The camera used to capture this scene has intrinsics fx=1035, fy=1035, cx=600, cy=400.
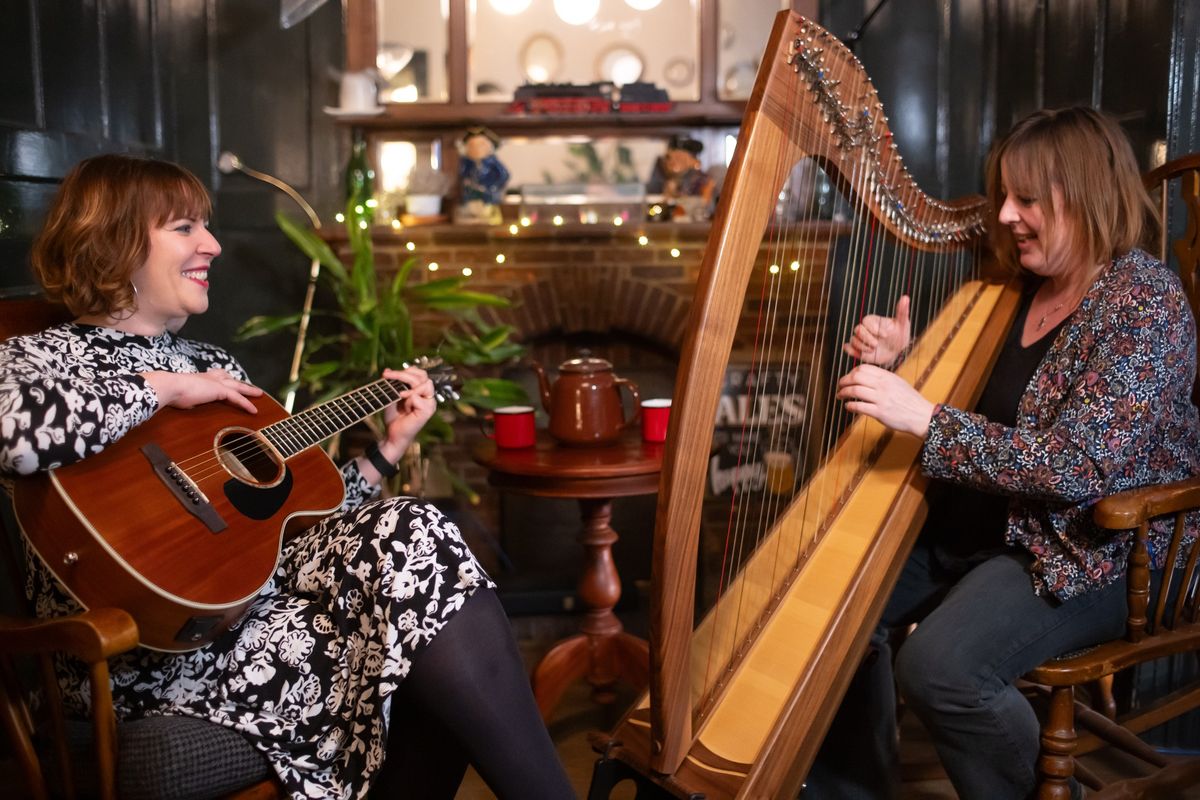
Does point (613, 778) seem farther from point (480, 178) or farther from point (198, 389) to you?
point (480, 178)

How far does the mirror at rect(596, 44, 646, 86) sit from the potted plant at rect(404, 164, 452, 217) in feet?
2.03

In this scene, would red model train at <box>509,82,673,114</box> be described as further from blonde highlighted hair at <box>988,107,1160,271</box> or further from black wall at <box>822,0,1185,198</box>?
blonde highlighted hair at <box>988,107,1160,271</box>

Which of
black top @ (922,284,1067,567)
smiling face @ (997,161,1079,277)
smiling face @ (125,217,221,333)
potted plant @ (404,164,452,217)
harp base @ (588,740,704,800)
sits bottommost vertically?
harp base @ (588,740,704,800)

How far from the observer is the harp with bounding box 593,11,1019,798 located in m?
1.01

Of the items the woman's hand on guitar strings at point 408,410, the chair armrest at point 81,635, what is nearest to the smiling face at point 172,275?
the woman's hand on guitar strings at point 408,410

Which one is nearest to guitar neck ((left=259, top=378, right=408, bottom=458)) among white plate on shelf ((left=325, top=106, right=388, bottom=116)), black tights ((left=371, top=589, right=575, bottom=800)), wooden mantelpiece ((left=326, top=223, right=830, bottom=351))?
black tights ((left=371, top=589, right=575, bottom=800))

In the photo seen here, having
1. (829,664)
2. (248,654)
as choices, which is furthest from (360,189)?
(829,664)

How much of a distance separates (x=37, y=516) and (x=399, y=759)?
22.8 inches

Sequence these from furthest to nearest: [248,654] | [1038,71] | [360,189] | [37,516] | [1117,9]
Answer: [360,189]
[1038,71]
[1117,9]
[248,654]
[37,516]

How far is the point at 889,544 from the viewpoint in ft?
4.89

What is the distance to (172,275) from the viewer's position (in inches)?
60.8

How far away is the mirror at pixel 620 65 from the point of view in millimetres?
3291

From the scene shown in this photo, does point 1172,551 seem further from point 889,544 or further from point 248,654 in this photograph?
point 248,654

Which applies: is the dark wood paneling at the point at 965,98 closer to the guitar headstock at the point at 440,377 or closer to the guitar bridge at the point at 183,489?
the guitar headstock at the point at 440,377
